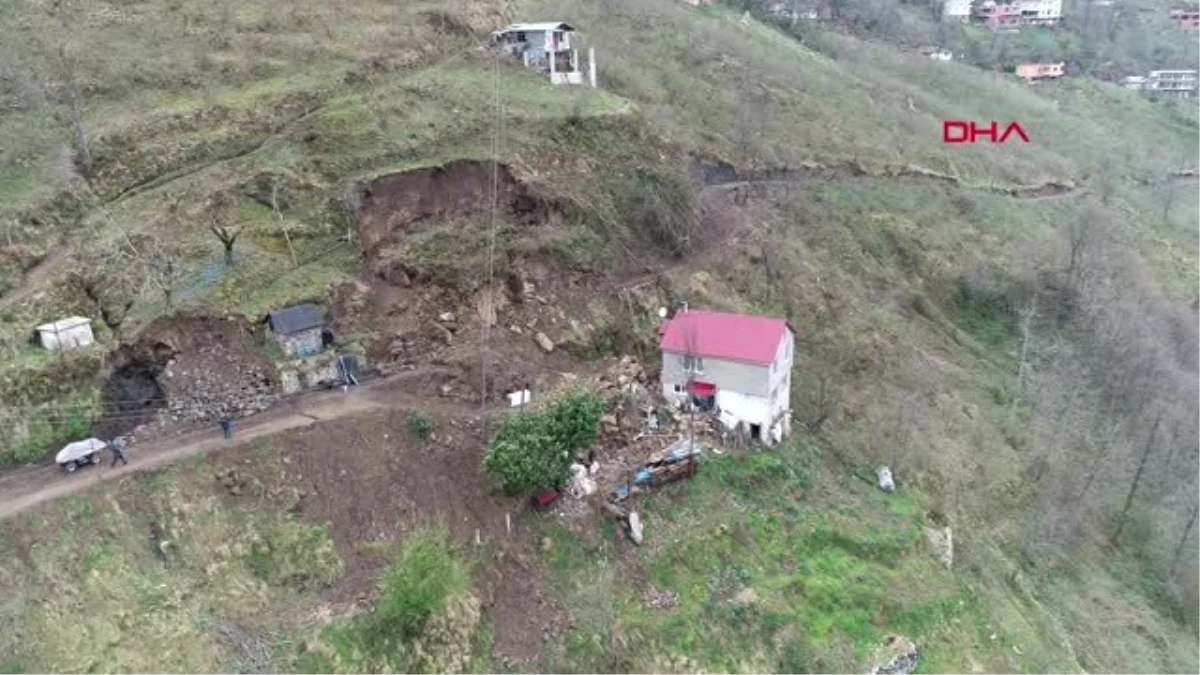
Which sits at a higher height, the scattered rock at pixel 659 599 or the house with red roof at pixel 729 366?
the house with red roof at pixel 729 366

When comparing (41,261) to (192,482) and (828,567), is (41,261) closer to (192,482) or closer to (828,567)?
(192,482)

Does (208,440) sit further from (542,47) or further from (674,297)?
(542,47)

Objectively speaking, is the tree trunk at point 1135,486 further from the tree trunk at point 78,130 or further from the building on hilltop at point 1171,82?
the building on hilltop at point 1171,82

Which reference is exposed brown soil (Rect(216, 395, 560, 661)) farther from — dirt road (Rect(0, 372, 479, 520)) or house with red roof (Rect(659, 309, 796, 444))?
house with red roof (Rect(659, 309, 796, 444))

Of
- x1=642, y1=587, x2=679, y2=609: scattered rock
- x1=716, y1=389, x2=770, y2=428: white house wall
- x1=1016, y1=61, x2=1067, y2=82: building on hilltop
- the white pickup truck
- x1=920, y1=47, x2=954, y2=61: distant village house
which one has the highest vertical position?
x1=920, y1=47, x2=954, y2=61: distant village house

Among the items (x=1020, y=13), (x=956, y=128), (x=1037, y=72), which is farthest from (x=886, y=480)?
(x=1020, y=13)

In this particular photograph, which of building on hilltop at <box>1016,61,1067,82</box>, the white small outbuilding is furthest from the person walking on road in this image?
building on hilltop at <box>1016,61,1067,82</box>

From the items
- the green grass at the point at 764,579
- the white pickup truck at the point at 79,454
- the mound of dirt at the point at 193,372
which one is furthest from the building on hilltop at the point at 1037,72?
the white pickup truck at the point at 79,454
